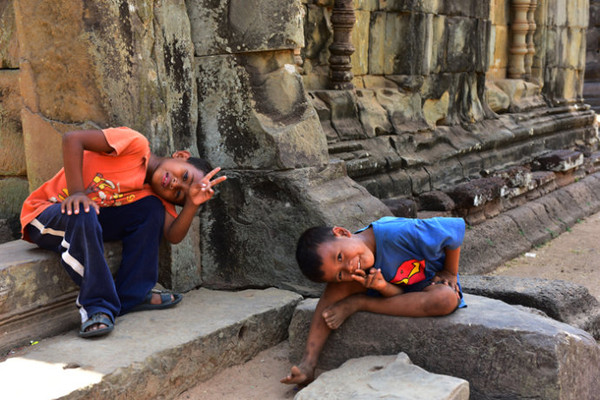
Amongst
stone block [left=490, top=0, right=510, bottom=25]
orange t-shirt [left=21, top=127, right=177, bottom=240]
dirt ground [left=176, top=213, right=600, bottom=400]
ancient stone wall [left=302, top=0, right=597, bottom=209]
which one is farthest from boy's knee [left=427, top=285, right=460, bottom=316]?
stone block [left=490, top=0, right=510, bottom=25]

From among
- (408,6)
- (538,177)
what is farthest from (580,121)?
(408,6)

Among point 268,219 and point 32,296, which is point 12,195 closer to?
point 32,296

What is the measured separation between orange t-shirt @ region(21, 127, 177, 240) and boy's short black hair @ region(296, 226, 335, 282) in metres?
0.81

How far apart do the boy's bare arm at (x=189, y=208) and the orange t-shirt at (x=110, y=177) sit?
7.9 inches

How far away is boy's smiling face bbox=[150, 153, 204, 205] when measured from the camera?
3045 mm

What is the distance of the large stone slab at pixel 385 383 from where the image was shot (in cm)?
238

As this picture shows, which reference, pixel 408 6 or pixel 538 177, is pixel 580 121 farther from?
pixel 408 6

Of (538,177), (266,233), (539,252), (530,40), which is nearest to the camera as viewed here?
(266,233)

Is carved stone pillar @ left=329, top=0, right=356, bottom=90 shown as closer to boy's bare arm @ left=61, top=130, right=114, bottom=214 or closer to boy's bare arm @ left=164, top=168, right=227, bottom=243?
boy's bare arm @ left=164, top=168, right=227, bottom=243

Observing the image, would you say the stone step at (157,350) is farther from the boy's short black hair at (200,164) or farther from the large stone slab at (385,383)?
the boy's short black hair at (200,164)

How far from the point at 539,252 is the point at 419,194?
136 cm

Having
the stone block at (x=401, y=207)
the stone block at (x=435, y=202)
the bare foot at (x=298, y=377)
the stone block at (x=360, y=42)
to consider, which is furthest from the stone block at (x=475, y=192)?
the bare foot at (x=298, y=377)

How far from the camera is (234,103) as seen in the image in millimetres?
3588

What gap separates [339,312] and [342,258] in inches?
11.2
